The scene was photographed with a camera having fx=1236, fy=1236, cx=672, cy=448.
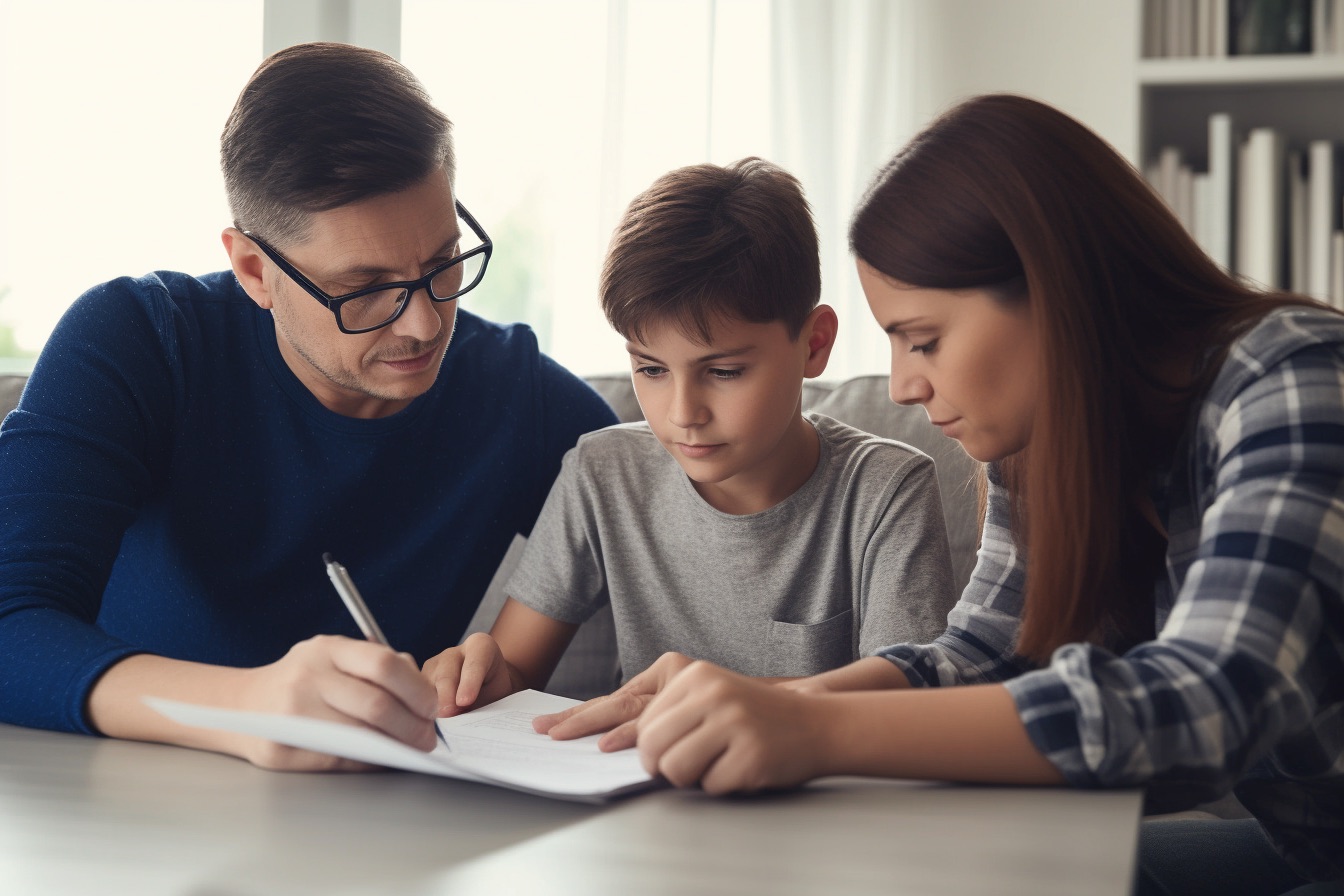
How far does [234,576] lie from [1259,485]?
3.49ft

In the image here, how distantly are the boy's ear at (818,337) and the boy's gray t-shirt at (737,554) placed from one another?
96mm

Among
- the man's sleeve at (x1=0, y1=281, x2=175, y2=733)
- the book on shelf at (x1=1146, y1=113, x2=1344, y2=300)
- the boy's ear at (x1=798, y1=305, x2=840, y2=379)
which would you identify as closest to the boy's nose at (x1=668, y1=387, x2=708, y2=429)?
the boy's ear at (x1=798, y1=305, x2=840, y2=379)

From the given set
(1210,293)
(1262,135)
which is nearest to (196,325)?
(1210,293)

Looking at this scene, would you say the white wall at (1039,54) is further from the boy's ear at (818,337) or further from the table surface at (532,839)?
the table surface at (532,839)

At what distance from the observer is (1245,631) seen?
71 centimetres

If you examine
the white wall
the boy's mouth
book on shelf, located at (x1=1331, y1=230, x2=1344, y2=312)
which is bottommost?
the boy's mouth

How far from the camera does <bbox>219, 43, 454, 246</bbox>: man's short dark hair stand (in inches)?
48.9

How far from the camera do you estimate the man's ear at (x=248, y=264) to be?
133 cm

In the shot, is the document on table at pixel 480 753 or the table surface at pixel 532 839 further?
the document on table at pixel 480 753

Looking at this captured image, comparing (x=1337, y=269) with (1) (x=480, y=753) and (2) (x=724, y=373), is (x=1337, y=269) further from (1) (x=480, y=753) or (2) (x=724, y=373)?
(1) (x=480, y=753)

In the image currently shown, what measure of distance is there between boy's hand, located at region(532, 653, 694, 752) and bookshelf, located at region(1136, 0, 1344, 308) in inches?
71.4

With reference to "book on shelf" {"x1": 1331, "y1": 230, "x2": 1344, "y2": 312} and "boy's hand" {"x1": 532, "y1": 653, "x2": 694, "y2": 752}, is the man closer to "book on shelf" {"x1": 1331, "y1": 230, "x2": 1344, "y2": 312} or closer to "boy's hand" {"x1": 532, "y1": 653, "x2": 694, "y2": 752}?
"boy's hand" {"x1": 532, "y1": 653, "x2": 694, "y2": 752}

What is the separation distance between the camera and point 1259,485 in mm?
754

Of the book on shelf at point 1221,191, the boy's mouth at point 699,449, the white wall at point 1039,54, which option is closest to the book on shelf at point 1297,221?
the book on shelf at point 1221,191
